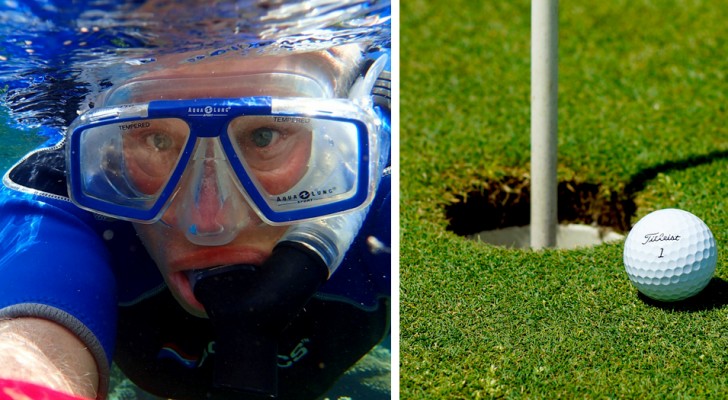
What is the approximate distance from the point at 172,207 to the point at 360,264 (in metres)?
0.66

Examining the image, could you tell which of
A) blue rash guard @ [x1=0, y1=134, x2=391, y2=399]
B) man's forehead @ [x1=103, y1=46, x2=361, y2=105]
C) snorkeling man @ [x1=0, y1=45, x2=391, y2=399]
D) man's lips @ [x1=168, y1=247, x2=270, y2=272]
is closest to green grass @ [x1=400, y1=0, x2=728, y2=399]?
blue rash guard @ [x1=0, y1=134, x2=391, y2=399]

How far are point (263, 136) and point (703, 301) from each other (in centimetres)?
180

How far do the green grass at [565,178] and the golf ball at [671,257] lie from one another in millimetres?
89

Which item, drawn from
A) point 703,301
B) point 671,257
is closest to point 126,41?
point 671,257

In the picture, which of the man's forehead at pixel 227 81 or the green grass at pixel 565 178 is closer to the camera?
the man's forehead at pixel 227 81

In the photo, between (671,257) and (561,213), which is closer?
(671,257)

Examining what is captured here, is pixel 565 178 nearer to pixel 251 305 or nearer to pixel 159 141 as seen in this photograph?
pixel 251 305

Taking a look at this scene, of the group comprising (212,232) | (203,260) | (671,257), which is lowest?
(671,257)

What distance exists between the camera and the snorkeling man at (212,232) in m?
3.08

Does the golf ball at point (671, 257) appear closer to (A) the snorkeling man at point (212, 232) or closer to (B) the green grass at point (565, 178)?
(B) the green grass at point (565, 178)

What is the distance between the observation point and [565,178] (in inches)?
186

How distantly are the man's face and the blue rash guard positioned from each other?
72 millimetres

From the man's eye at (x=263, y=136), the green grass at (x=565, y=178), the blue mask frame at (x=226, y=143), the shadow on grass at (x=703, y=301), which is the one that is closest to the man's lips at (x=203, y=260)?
the blue mask frame at (x=226, y=143)

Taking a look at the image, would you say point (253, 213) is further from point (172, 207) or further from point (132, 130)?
point (132, 130)
